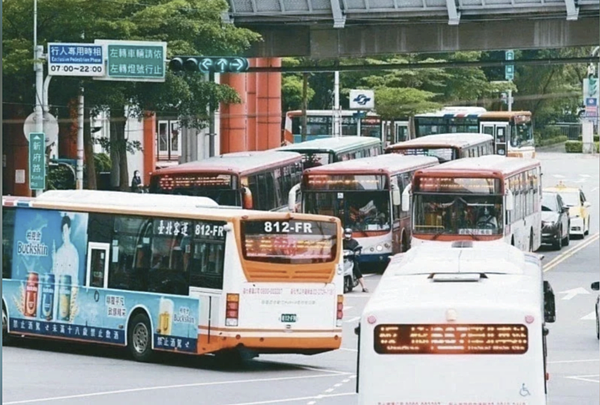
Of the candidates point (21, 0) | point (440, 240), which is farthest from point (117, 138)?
point (440, 240)

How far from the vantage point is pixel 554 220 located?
4591cm

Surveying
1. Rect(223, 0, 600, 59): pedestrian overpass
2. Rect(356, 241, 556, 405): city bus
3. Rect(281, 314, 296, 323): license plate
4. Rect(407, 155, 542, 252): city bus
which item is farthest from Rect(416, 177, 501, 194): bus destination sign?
Rect(356, 241, 556, 405): city bus

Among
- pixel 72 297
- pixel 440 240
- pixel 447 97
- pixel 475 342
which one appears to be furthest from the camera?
pixel 447 97

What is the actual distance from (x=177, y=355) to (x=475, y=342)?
12.9 meters

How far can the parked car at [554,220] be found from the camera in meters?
45.8

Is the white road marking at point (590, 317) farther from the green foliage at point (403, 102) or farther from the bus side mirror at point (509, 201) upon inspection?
the green foliage at point (403, 102)

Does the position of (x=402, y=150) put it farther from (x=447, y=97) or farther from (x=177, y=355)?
(x=447, y=97)

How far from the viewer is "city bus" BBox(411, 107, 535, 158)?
71.4m

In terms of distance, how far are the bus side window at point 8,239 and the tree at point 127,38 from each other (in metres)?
15.4

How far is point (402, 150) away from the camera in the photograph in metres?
51.2

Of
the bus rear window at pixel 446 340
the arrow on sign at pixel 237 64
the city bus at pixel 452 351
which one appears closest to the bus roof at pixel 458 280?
the city bus at pixel 452 351

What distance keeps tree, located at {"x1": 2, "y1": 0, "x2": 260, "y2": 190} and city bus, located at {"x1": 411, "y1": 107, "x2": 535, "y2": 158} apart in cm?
2579

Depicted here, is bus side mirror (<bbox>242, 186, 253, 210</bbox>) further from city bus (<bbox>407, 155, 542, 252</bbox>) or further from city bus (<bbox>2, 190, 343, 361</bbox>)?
city bus (<bbox>2, 190, 343, 361</bbox>)

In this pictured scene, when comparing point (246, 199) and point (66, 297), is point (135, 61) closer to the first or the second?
point (246, 199)
